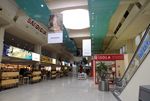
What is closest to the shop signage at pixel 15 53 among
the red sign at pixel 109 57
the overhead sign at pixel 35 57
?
the overhead sign at pixel 35 57

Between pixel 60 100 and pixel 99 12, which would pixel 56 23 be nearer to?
pixel 99 12

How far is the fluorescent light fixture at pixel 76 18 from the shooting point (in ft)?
33.2

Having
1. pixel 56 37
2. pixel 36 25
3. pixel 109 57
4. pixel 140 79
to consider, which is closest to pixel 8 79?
pixel 56 37

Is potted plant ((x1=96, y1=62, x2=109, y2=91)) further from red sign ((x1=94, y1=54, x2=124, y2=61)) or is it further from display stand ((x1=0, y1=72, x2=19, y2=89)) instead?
display stand ((x1=0, y1=72, x2=19, y2=89))

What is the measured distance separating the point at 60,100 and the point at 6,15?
16.7ft

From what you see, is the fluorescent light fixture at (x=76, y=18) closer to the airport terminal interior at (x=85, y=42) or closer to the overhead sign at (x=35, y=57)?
the airport terminal interior at (x=85, y=42)

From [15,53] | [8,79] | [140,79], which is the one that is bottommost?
[8,79]

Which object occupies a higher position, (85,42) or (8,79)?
(85,42)

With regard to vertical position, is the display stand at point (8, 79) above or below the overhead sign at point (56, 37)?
below

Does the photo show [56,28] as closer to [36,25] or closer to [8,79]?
[8,79]

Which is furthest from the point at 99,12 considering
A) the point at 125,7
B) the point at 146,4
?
the point at 146,4

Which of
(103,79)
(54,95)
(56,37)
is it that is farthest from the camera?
(103,79)

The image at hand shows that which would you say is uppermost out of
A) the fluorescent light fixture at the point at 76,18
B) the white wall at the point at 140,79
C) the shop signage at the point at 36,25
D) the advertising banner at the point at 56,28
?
the fluorescent light fixture at the point at 76,18

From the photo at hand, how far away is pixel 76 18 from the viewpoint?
1180cm
